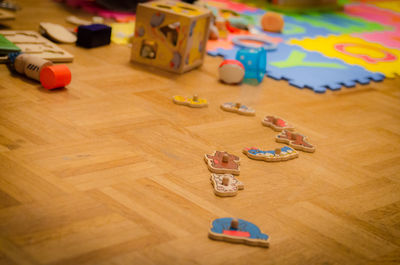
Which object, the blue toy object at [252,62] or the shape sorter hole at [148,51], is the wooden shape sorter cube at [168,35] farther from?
the blue toy object at [252,62]

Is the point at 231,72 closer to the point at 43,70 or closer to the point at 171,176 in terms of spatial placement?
the point at 43,70

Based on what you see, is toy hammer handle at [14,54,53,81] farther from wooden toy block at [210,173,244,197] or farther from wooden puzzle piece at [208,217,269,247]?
wooden puzzle piece at [208,217,269,247]

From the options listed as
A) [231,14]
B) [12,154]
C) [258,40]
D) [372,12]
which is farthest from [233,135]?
[372,12]

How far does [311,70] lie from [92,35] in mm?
978

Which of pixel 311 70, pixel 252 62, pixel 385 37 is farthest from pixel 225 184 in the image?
pixel 385 37

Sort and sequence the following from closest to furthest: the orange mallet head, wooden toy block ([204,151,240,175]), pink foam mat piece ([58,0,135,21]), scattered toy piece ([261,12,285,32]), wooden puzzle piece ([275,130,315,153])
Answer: wooden toy block ([204,151,240,175]), wooden puzzle piece ([275,130,315,153]), the orange mallet head, pink foam mat piece ([58,0,135,21]), scattered toy piece ([261,12,285,32])

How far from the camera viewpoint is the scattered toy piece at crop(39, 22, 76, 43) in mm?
2277

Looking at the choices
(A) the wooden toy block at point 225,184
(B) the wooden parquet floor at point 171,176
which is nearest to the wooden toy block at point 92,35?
(B) the wooden parquet floor at point 171,176

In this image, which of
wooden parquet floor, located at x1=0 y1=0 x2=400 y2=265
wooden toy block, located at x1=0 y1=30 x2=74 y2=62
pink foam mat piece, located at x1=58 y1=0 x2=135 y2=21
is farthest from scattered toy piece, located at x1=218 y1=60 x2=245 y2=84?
pink foam mat piece, located at x1=58 y1=0 x2=135 y2=21

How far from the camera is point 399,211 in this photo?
1.38 m

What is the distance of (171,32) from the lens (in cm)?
225

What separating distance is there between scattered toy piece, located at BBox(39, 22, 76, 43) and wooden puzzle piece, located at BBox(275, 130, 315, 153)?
1079 mm

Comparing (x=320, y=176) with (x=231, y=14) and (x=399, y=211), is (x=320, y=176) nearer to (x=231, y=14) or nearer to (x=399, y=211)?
(x=399, y=211)

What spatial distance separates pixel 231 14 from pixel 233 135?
1.73 meters
